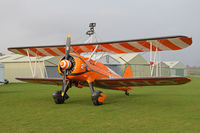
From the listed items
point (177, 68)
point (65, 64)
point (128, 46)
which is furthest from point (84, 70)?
point (177, 68)

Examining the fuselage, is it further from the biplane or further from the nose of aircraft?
the nose of aircraft

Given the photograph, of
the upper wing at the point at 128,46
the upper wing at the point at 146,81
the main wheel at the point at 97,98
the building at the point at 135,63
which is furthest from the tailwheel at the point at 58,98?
the building at the point at 135,63

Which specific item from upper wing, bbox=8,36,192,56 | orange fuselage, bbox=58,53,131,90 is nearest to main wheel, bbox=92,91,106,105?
orange fuselage, bbox=58,53,131,90

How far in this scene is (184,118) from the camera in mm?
5207

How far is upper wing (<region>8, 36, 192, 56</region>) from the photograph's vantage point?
798 centimetres

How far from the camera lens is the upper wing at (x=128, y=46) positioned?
26.2 ft

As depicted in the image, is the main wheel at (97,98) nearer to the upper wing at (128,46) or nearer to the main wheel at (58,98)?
the main wheel at (58,98)

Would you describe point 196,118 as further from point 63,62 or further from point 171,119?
point 63,62

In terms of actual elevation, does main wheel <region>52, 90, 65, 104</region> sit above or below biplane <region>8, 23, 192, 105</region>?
below

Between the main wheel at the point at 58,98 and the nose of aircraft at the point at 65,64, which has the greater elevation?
the nose of aircraft at the point at 65,64

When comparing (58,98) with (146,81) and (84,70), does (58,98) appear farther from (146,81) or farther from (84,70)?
(146,81)

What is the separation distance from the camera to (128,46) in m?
9.48

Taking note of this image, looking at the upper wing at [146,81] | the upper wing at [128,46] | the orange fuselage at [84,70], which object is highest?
the upper wing at [128,46]

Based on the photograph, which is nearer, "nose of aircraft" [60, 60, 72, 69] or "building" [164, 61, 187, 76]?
"nose of aircraft" [60, 60, 72, 69]
